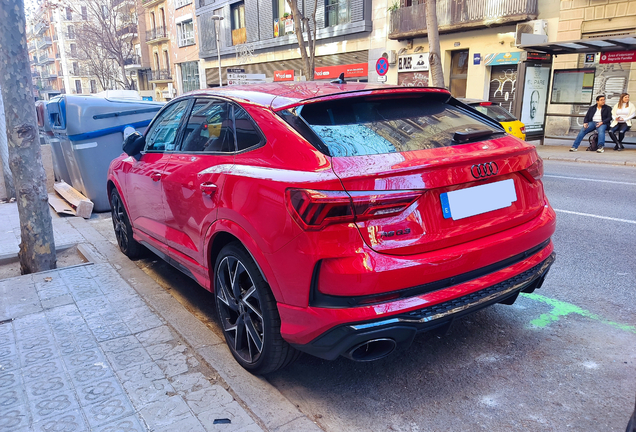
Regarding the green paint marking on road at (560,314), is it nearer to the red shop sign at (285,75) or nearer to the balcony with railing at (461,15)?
the balcony with railing at (461,15)

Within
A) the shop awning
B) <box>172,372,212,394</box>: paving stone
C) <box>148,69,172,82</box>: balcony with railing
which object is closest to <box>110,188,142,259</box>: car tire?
<box>172,372,212,394</box>: paving stone

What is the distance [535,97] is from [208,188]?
14826 mm

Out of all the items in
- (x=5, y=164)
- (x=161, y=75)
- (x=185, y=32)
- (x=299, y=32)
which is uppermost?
(x=185, y=32)

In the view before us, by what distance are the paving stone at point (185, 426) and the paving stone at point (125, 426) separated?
0.02m

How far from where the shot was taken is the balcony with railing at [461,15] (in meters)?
18.4

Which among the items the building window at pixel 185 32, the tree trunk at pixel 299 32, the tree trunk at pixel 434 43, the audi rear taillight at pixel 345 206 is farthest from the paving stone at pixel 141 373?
the building window at pixel 185 32

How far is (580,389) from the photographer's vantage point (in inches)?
102

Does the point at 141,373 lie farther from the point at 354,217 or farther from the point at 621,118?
the point at 621,118

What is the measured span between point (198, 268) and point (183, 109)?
1.34m

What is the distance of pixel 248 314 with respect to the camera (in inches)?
110

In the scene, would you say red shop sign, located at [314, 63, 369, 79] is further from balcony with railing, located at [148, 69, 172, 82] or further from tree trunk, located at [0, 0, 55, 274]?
balcony with railing, located at [148, 69, 172, 82]

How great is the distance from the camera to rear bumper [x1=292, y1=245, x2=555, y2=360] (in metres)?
2.21

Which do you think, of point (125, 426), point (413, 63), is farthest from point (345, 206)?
point (413, 63)

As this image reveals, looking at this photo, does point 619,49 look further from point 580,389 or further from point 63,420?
→ point 63,420
